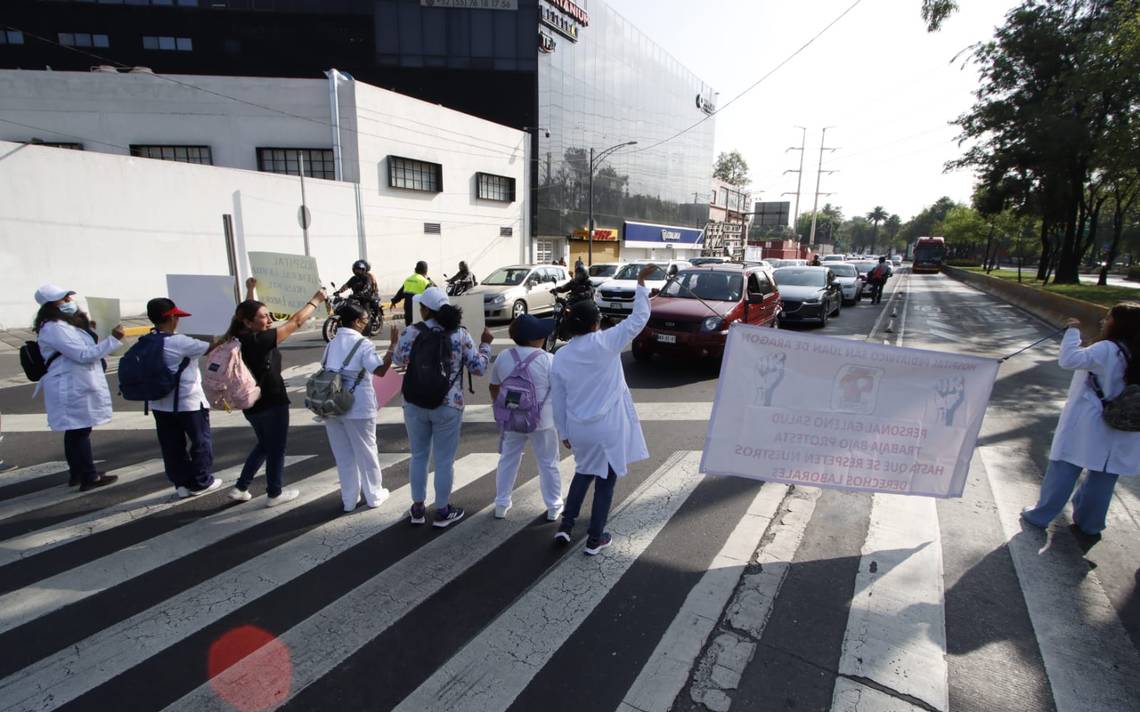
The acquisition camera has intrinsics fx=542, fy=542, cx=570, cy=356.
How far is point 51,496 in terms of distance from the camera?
4.72 meters

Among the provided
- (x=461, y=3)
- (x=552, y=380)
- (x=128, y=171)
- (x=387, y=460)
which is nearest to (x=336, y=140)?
(x=128, y=171)

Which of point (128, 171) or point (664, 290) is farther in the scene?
point (128, 171)

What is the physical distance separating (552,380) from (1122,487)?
556 cm

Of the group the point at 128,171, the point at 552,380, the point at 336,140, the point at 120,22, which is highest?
the point at 120,22

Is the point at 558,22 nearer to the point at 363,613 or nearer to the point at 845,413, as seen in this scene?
the point at 845,413

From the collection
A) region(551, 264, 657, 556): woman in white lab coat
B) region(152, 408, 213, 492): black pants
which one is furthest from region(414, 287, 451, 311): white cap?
region(152, 408, 213, 492): black pants

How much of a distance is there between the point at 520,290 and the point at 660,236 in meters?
34.6

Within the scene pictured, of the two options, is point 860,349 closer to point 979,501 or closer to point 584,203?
point 979,501

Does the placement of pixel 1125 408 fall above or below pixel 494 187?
below

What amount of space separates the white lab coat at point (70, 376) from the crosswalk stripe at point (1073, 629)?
22.5ft

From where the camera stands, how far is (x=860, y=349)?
393 cm

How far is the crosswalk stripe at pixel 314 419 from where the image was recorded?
A: 6652 millimetres

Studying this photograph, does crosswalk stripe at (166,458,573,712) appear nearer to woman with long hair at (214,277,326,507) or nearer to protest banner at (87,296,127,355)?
woman with long hair at (214,277,326,507)

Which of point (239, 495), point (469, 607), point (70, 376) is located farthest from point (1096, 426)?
point (70, 376)
